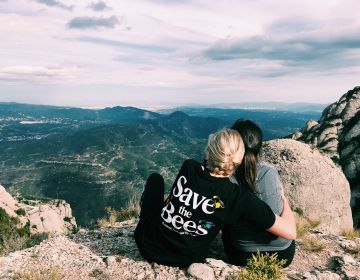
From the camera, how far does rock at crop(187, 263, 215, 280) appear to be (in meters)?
7.23

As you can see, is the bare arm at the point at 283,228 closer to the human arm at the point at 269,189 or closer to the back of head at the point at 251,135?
the human arm at the point at 269,189

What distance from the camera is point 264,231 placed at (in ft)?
24.1

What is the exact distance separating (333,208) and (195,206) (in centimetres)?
1341

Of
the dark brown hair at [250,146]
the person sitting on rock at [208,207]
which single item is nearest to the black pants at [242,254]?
the person sitting on rock at [208,207]

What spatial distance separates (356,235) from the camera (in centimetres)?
1211

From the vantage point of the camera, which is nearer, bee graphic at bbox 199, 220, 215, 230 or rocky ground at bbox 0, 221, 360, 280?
bee graphic at bbox 199, 220, 215, 230

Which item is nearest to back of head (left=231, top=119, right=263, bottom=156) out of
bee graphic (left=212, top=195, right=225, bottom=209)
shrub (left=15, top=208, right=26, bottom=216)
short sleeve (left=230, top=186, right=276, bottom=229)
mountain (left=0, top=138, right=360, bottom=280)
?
short sleeve (left=230, top=186, right=276, bottom=229)

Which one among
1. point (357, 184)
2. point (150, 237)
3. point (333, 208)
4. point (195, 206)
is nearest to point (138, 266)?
point (150, 237)

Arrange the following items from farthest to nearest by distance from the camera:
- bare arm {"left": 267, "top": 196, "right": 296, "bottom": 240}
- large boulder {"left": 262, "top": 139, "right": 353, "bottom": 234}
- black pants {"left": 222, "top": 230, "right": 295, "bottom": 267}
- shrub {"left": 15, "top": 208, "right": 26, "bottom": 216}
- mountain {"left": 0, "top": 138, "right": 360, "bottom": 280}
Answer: shrub {"left": 15, "top": 208, "right": 26, "bottom": 216}
large boulder {"left": 262, "top": 139, "right": 353, "bottom": 234}
black pants {"left": 222, "top": 230, "right": 295, "bottom": 267}
mountain {"left": 0, "top": 138, "right": 360, "bottom": 280}
bare arm {"left": 267, "top": 196, "right": 296, "bottom": 240}

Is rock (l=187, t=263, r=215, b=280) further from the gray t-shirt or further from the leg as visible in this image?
the leg

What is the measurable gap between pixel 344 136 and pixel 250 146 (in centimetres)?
2826

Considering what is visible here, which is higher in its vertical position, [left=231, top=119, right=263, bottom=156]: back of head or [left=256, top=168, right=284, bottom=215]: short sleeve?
[left=231, top=119, right=263, bottom=156]: back of head

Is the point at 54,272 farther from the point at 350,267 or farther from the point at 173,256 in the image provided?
the point at 350,267

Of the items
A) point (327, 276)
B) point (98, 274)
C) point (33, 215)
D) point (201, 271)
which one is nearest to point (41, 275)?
point (98, 274)
